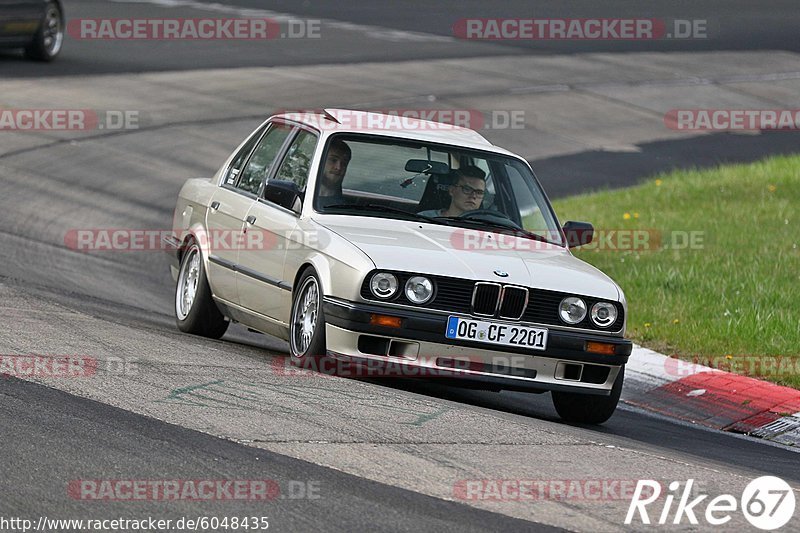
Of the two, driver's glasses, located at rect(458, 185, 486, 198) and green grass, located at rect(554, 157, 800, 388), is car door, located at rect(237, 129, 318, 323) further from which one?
green grass, located at rect(554, 157, 800, 388)

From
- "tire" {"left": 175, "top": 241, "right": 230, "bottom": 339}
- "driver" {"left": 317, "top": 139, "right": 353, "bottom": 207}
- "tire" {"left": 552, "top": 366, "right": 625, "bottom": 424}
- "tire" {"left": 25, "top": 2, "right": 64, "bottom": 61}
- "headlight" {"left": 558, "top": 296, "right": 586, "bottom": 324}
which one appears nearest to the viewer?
"headlight" {"left": 558, "top": 296, "right": 586, "bottom": 324}

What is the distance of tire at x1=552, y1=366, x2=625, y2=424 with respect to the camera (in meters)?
8.79

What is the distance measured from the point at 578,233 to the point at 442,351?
180 cm

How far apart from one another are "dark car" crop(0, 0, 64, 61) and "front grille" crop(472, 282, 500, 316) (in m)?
14.5

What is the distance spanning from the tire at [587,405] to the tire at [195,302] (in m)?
2.58

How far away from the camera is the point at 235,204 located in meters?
10.1

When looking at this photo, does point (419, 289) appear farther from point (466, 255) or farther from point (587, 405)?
point (587, 405)

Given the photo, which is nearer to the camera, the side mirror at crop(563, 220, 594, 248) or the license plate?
the license plate

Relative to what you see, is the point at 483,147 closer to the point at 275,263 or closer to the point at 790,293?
the point at 275,263

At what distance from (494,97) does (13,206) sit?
10771mm

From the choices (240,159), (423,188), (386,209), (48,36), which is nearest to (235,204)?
(240,159)

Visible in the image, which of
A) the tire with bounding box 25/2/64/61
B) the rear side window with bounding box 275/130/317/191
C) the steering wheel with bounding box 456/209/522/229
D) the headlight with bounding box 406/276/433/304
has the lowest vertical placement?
the headlight with bounding box 406/276/433/304

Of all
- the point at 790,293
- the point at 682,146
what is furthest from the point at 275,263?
the point at 682,146

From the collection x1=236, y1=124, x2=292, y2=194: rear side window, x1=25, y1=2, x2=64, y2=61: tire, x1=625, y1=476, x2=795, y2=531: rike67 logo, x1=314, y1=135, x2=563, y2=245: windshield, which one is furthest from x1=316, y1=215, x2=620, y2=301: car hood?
x1=25, y1=2, x2=64, y2=61: tire
